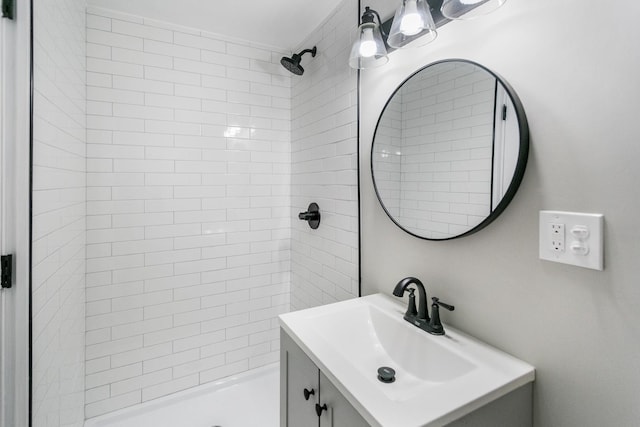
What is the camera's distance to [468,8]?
924mm

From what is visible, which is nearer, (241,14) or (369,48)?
(369,48)

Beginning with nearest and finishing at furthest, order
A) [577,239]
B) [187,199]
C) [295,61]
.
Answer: [577,239] < [295,61] < [187,199]

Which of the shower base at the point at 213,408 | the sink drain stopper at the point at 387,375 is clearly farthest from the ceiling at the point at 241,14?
the shower base at the point at 213,408

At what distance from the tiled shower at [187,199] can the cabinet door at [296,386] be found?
1.85 ft

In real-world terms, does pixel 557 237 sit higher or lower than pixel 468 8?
lower

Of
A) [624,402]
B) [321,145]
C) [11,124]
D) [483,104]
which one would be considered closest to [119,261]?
[11,124]

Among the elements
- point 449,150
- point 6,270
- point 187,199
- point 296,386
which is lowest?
point 296,386

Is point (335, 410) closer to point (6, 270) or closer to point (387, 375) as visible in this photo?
point (387, 375)

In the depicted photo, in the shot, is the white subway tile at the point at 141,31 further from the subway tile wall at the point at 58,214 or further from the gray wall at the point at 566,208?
the gray wall at the point at 566,208

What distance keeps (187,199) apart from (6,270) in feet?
3.76

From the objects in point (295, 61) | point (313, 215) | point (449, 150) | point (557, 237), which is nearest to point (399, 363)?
point (557, 237)

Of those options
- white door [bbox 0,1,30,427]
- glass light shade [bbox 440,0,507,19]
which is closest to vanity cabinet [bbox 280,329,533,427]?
white door [bbox 0,1,30,427]

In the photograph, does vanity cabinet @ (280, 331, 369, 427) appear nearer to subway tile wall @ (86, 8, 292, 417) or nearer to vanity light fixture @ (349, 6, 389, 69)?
subway tile wall @ (86, 8, 292, 417)

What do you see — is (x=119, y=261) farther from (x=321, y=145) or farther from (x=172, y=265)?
(x=321, y=145)
